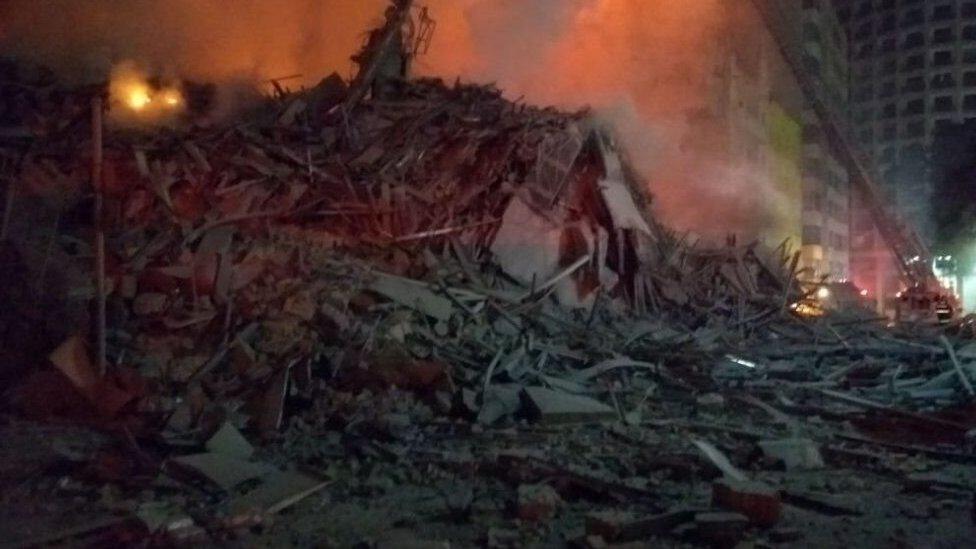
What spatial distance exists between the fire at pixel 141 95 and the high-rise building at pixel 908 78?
48.5 meters

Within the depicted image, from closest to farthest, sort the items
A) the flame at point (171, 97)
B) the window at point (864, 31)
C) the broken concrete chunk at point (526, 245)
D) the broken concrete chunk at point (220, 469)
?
the broken concrete chunk at point (220, 469) → the broken concrete chunk at point (526, 245) → the flame at point (171, 97) → the window at point (864, 31)

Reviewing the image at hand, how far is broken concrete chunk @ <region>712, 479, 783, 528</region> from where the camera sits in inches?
201

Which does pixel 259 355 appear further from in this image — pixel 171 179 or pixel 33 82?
pixel 33 82

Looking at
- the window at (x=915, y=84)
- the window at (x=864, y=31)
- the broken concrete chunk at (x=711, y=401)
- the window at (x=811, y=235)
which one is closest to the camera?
the broken concrete chunk at (x=711, y=401)

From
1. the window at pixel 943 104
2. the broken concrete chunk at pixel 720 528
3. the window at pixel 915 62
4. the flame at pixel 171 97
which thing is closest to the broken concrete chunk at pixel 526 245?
the flame at pixel 171 97

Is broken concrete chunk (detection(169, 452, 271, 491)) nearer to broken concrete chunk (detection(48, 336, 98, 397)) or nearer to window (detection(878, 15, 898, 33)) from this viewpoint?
broken concrete chunk (detection(48, 336, 98, 397))

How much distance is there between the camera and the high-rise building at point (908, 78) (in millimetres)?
56469

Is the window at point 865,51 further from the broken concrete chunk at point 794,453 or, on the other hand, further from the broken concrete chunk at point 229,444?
the broken concrete chunk at point 229,444

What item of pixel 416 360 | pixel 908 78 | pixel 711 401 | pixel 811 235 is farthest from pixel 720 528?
pixel 908 78

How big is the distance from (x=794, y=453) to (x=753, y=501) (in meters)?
1.58

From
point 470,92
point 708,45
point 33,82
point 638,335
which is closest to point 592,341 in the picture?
point 638,335

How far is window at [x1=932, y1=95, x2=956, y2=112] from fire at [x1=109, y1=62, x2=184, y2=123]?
5478 centimetres

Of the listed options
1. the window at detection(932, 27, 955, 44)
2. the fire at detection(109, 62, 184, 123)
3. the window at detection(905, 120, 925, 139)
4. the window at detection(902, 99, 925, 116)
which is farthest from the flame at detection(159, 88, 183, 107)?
the window at detection(932, 27, 955, 44)

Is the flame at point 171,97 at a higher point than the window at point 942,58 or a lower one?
lower
